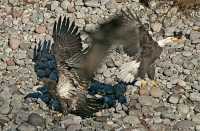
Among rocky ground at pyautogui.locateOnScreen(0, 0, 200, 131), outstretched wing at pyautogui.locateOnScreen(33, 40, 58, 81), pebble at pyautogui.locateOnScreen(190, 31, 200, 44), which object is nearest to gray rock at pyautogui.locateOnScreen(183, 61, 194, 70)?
rocky ground at pyautogui.locateOnScreen(0, 0, 200, 131)

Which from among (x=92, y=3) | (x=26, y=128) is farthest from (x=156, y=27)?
(x=26, y=128)

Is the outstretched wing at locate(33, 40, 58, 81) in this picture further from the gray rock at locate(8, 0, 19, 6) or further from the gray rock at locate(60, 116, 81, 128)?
the gray rock at locate(8, 0, 19, 6)

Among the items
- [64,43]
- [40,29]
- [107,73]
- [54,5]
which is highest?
[64,43]

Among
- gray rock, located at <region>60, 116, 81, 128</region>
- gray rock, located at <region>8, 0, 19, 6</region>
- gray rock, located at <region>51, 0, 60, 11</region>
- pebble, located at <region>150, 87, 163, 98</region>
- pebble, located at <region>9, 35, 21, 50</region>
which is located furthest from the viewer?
gray rock, located at <region>8, 0, 19, 6</region>

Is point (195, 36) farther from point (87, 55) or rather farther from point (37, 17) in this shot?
point (37, 17)

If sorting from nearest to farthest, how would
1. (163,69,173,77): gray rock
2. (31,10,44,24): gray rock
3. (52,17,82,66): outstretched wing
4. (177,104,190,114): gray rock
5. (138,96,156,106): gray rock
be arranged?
(52,17,82,66): outstretched wing → (177,104,190,114): gray rock → (138,96,156,106): gray rock → (163,69,173,77): gray rock → (31,10,44,24): gray rock

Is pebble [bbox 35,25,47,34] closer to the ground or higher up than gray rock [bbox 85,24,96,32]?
closer to the ground

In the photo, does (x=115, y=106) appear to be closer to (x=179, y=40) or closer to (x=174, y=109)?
(x=174, y=109)

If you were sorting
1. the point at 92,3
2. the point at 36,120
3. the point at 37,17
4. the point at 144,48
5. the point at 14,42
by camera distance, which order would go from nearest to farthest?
1. the point at 144,48
2. the point at 36,120
3. the point at 14,42
4. the point at 37,17
5. the point at 92,3
